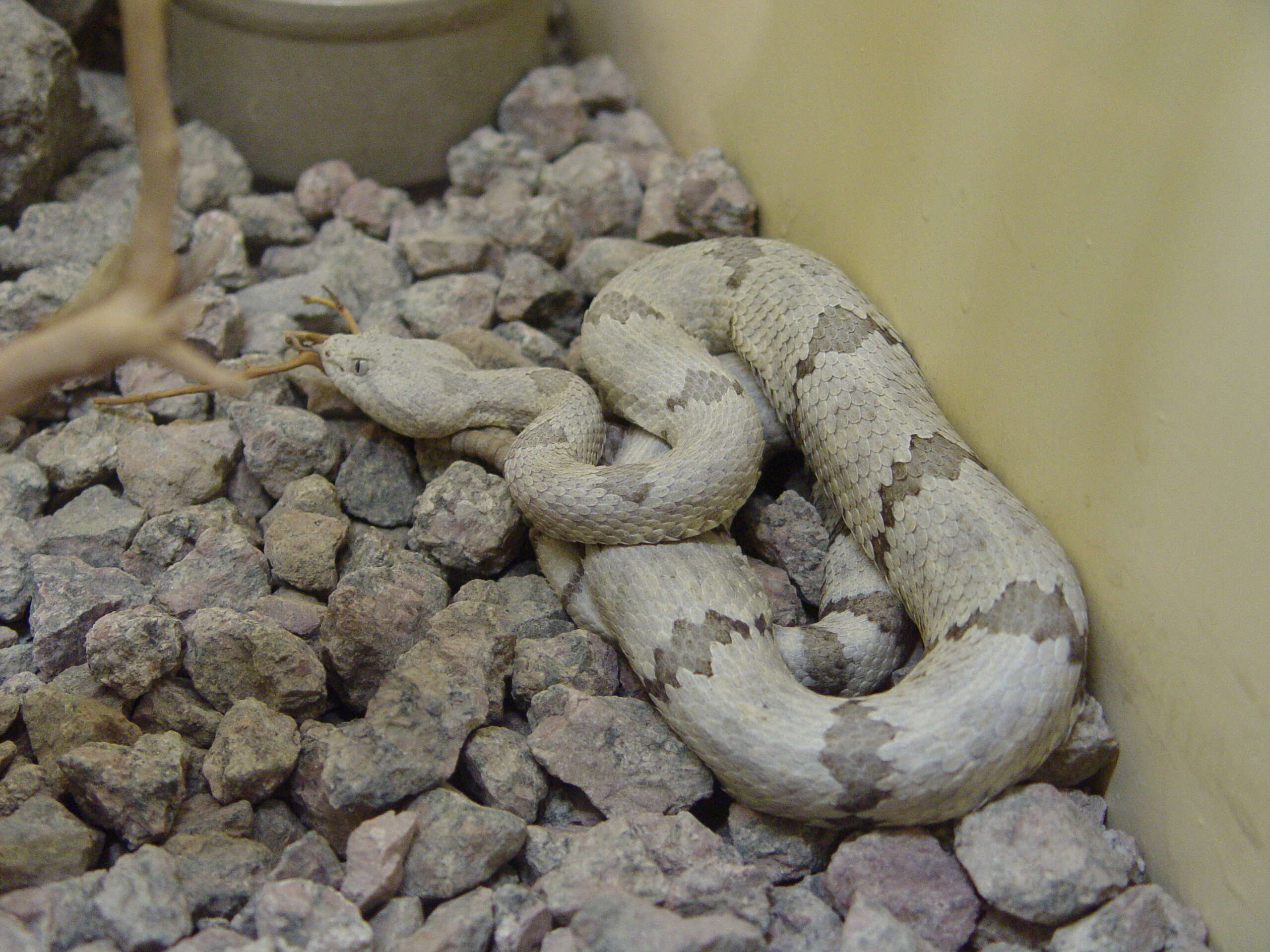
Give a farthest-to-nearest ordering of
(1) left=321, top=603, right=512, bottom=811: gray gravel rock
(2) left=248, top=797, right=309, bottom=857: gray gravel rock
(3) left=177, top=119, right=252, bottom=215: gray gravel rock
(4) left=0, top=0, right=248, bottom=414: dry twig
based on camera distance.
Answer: (3) left=177, top=119, right=252, bottom=215: gray gravel rock < (2) left=248, top=797, right=309, bottom=857: gray gravel rock < (1) left=321, top=603, right=512, bottom=811: gray gravel rock < (4) left=0, top=0, right=248, bottom=414: dry twig

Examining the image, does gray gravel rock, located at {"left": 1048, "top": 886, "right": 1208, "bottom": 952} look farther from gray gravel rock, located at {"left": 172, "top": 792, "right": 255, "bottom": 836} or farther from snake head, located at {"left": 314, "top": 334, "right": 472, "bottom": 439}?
snake head, located at {"left": 314, "top": 334, "right": 472, "bottom": 439}

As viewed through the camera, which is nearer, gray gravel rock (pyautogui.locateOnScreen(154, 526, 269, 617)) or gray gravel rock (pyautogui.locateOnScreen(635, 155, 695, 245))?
gray gravel rock (pyautogui.locateOnScreen(154, 526, 269, 617))

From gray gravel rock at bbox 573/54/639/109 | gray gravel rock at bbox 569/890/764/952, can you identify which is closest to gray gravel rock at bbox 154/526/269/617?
gray gravel rock at bbox 569/890/764/952

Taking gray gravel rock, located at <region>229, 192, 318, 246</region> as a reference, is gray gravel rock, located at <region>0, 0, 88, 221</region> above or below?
above

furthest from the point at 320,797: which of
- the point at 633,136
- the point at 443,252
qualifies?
the point at 633,136

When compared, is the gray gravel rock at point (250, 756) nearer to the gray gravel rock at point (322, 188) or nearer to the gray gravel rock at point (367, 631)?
the gray gravel rock at point (367, 631)

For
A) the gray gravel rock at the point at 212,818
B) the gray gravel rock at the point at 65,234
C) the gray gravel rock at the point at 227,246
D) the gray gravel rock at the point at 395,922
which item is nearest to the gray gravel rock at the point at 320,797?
the gray gravel rock at the point at 212,818
